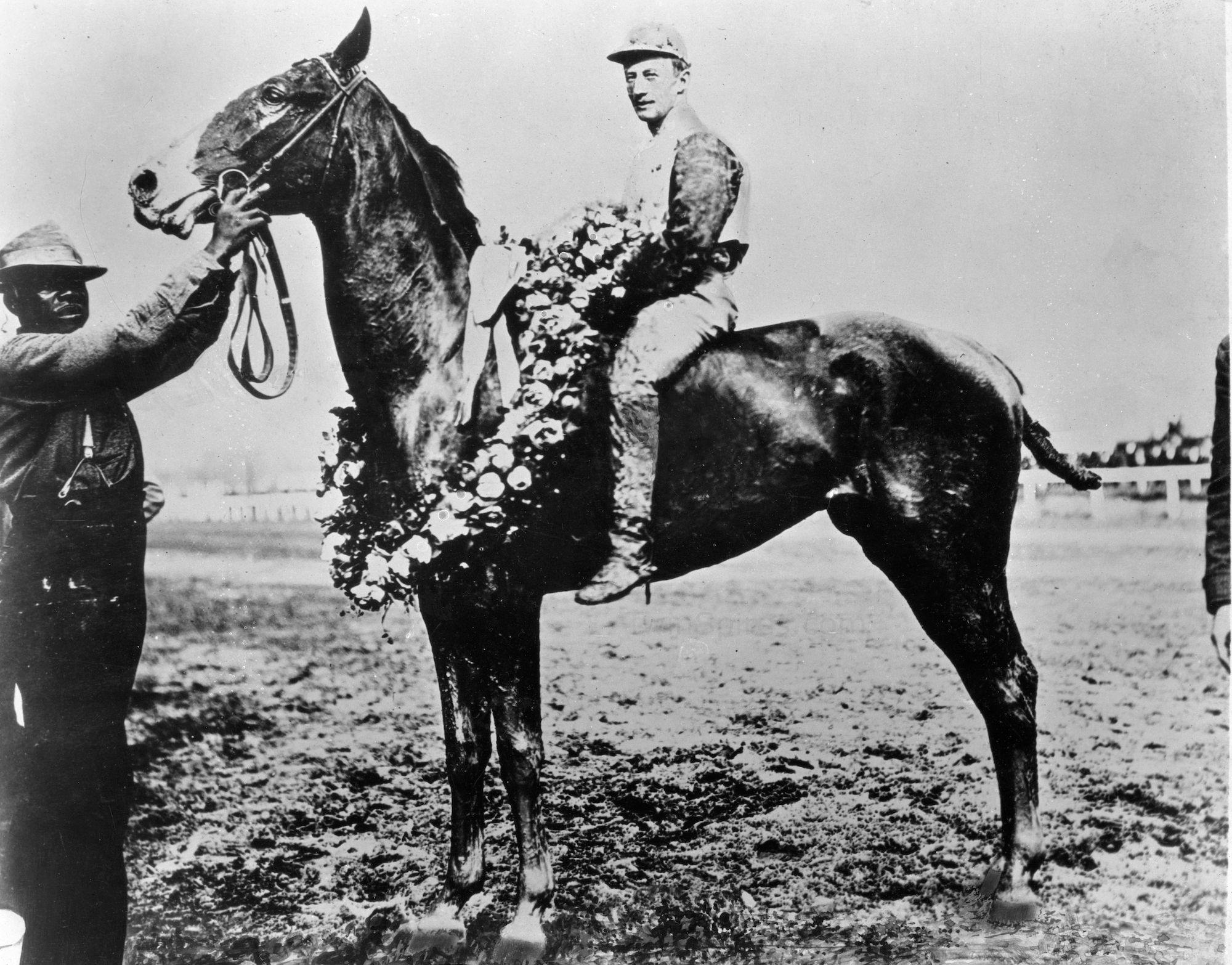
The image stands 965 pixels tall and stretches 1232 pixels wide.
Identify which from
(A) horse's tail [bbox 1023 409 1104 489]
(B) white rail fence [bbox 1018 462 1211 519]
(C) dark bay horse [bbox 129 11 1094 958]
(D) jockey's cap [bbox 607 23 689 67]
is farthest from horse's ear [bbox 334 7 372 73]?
(B) white rail fence [bbox 1018 462 1211 519]

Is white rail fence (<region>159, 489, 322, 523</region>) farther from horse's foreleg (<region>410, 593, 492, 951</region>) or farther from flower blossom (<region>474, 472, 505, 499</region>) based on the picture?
flower blossom (<region>474, 472, 505, 499</region>)

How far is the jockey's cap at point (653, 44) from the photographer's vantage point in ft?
13.4

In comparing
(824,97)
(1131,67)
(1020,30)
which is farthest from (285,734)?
(1131,67)

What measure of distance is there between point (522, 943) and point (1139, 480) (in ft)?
10.3

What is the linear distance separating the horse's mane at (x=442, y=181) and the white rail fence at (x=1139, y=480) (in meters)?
2.50

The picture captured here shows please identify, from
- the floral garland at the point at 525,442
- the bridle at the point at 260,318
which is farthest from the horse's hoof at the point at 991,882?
the bridle at the point at 260,318

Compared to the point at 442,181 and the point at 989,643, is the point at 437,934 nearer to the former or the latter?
the point at 989,643

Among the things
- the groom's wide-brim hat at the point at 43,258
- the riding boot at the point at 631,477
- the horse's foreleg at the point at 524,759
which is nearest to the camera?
the riding boot at the point at 631,477

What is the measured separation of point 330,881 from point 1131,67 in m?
4.77

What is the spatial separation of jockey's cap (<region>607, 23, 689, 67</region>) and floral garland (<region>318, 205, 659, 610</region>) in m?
0.75

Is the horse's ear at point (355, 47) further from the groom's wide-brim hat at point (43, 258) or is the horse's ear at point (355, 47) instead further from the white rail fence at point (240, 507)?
the white rail fence at point (240, 507)

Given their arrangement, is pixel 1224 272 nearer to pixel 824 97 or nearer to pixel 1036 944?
pixel 824 97

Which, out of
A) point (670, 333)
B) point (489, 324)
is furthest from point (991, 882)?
point (489, 324)

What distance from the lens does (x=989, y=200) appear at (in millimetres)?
4266
